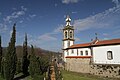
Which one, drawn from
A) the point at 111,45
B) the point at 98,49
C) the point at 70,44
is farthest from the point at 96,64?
→ the point at 70,44

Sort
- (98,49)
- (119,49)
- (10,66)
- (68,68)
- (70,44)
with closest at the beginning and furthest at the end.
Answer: (10,66) < (119,49) < (98,49) < (68,68) < (70,44)

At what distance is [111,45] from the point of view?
27.1 metres

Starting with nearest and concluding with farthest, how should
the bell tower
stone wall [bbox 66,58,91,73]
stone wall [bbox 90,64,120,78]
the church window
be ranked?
1. stone wall [bbox 90,64,120,78]
2. the church window
3. stone wall [bbox 66,58,91,73]
4. the bell tower

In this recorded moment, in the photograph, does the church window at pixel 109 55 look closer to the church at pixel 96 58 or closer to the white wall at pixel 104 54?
the church at pixel 96 58

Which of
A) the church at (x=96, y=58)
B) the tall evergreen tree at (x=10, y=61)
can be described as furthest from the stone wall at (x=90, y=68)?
the tall evergreen tree at (x=10, y=61)

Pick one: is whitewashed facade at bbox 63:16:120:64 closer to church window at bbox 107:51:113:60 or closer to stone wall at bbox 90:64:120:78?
church window at bbox 107:51:113:60

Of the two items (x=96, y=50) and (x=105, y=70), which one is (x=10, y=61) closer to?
(x=96, y=50)

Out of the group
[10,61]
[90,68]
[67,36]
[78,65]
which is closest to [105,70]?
[90,68]

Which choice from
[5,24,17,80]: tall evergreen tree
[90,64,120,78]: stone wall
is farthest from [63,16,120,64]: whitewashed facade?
[5,24,17,80]: tall evergreen tree

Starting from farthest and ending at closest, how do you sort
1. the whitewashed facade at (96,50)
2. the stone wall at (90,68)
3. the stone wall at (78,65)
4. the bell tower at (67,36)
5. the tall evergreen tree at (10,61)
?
the bell tower at (67,36) < the stone wall at (78,65) < the whitewashed facade at (96,50) < the stone wall at (90,68) < the tall evergreen tree at (10,61)

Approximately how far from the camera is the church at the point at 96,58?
26.4 meters

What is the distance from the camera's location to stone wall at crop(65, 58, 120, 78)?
2624 cm

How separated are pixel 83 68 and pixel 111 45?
341 inches

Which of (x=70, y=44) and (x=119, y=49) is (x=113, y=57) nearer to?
(x=119, y=49)
